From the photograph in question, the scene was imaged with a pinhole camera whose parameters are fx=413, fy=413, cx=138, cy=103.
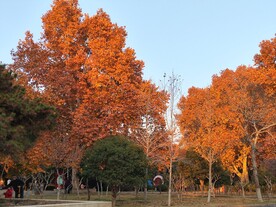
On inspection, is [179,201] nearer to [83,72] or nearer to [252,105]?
[252,105]

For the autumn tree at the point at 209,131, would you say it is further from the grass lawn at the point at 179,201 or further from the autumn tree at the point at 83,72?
the autumn tree at the point at 83,72

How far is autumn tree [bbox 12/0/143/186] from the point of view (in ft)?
105

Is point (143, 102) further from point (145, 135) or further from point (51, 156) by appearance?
point (51, 156)

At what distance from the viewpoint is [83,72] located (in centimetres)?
3534

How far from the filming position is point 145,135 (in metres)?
32.6

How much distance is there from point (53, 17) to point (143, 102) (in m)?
11.5

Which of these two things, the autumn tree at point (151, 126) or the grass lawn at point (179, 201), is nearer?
the grass lawn at point (179, 201)

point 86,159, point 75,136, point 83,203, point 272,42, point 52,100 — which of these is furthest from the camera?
point 272,42

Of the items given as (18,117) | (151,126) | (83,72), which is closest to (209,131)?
(151,126)

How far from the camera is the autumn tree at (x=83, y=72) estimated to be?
3200 cm

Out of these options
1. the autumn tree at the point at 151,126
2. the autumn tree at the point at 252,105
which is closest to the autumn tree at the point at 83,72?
the autumn tree at the point at 151,126

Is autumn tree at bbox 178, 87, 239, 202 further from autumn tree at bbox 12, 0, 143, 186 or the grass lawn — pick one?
autumn tree at bbox 12, 0, 143, 186

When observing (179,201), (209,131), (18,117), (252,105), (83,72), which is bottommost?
(179,201)

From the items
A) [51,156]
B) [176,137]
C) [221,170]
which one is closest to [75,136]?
[51,156]
